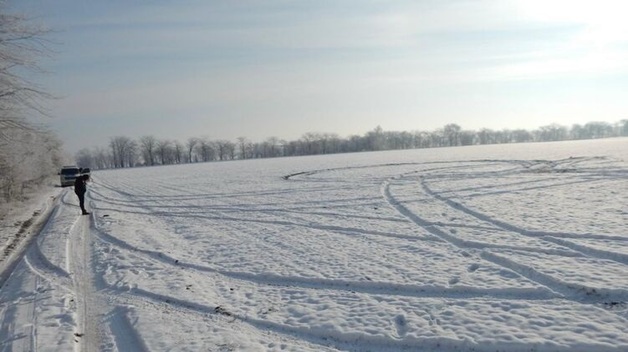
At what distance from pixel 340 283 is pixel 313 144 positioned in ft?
489

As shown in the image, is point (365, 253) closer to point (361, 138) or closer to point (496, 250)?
point (496, 250)

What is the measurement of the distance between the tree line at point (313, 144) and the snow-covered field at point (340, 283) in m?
142

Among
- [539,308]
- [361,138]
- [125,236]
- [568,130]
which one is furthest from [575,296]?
[568,130]

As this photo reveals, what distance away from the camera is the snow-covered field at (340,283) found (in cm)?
584

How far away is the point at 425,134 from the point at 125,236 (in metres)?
181

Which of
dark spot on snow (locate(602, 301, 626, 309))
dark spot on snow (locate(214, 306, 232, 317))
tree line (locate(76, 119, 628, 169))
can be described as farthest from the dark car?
tree line (locate(76, 119, 628, 169))

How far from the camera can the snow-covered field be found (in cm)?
584

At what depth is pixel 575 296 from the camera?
6.74 m

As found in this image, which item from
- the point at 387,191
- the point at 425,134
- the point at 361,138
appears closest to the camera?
the point at 387,191

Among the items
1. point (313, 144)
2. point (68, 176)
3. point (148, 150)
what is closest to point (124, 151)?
point (148, 150)

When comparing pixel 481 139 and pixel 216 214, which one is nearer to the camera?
pixel 216 214

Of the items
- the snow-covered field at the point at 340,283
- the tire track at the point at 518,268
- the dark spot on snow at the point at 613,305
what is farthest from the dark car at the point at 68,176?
the dark spot on snow at the point at 613,305

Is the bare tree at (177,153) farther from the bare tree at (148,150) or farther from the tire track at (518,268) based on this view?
the tire track at (518,268)

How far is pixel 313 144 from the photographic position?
156500 millimetres
